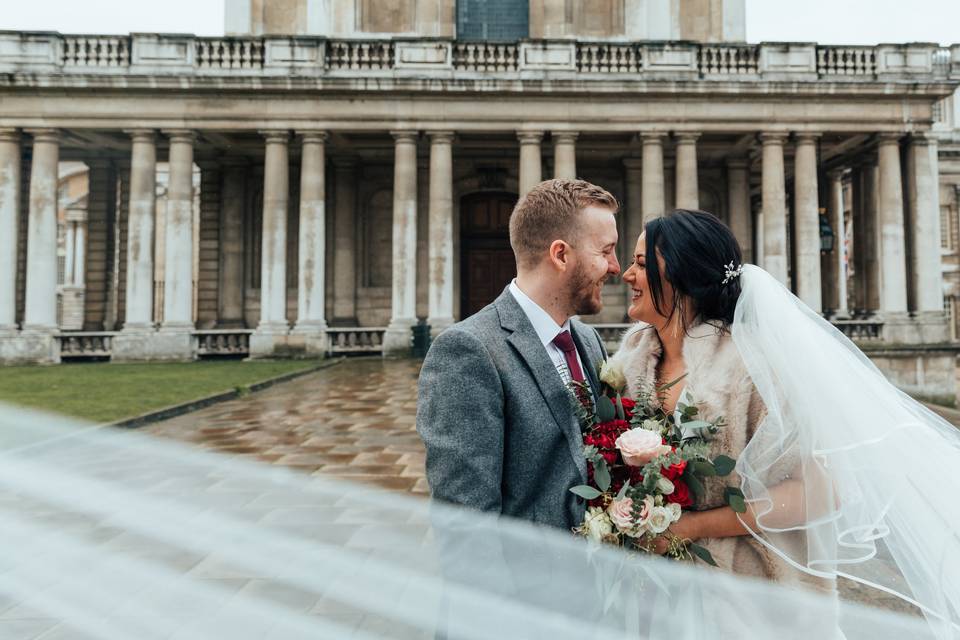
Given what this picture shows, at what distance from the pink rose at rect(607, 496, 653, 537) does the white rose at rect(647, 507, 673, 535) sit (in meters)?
0.01

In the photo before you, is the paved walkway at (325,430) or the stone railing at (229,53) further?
the stone railing at (229,53)

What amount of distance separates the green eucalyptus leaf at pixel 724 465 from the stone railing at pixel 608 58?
19472mm


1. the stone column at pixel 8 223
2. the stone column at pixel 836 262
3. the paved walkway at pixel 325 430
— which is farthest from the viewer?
the stone column at pixel 836 262

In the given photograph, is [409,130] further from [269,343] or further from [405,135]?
[269,343]

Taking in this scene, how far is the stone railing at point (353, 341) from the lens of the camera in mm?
19656

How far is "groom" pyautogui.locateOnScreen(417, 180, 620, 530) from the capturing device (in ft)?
5.63

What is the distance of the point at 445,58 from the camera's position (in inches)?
754

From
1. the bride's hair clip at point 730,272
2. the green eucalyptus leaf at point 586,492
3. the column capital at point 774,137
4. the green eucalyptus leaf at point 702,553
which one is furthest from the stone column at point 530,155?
the green eucalyptus leaf at point 586,492

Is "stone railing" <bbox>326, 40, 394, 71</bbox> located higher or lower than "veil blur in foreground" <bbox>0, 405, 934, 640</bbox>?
higher

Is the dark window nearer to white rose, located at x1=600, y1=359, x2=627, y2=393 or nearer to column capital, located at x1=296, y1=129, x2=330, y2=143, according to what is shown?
column capital, located at x1=296, y1=129, x2=330, y2=143

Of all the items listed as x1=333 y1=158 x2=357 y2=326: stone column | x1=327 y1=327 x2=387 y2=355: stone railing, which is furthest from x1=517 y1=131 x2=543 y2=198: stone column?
x1=333 y1=158 x2=357 y2=326: stone column

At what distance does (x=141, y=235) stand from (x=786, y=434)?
2013cm

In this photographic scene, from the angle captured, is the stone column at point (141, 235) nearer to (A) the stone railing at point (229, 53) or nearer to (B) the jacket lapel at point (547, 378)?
(A) the stone railing at point (229, 53)

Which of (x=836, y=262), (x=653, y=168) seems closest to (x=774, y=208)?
(x=653, y=168)
